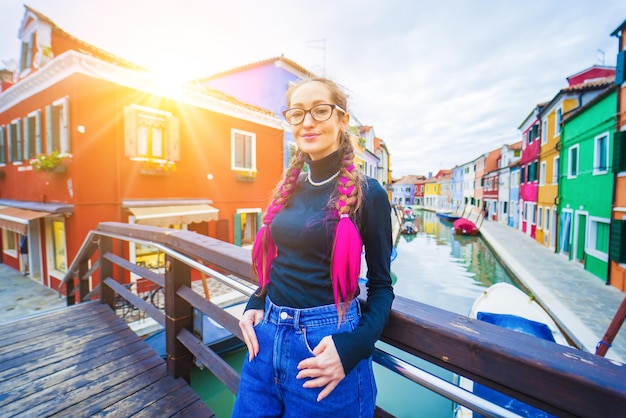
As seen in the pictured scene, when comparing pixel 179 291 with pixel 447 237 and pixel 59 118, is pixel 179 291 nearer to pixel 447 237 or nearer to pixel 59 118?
pixel 59 118

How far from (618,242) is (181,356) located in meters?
12.0

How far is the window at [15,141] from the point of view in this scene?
9180 mm

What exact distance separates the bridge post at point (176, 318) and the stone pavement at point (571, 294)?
5.40 metres

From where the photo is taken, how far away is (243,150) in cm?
1128

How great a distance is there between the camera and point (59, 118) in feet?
24.8

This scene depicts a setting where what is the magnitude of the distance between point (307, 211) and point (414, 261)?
62.2 ft

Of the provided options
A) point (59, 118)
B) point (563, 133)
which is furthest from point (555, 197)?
point (59, 118)

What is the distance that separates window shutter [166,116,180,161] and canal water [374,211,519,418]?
7444mm

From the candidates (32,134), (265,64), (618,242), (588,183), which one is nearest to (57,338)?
(32,134)

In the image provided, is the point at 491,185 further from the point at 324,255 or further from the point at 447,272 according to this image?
the point at 324,255

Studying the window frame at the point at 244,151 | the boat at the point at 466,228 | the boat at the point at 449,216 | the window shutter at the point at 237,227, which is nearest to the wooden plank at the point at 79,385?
the window shutter at the point at 237,227

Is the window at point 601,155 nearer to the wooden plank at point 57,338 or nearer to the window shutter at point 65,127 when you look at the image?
the wooden plank at point 57,338

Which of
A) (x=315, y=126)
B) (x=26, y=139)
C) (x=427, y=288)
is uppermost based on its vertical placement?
(x=26, y=139)

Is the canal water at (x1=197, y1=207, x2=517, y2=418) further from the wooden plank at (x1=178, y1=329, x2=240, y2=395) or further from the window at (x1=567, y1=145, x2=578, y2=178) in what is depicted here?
the window at (x1=567, y1=145, x2=578, y2=178)
